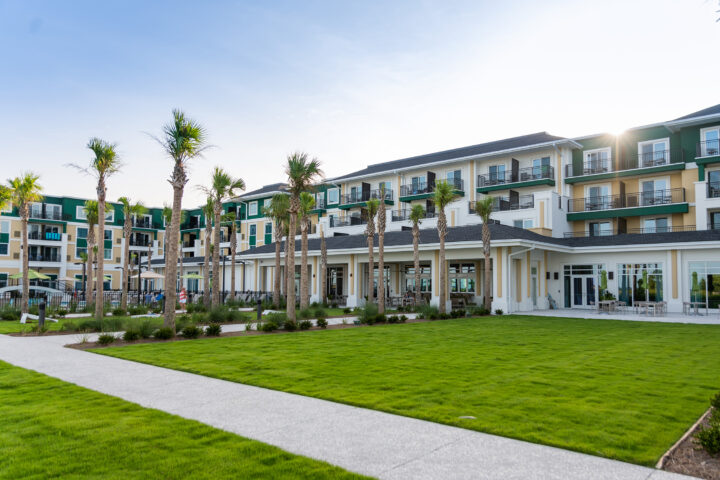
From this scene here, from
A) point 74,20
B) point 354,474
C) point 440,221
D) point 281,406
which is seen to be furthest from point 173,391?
point 440,221

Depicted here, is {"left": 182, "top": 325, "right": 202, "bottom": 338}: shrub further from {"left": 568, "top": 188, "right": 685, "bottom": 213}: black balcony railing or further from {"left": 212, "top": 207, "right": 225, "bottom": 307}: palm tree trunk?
{"left": 568, "top": 188, "right": 685, "bottom": 213}: black balcony railing

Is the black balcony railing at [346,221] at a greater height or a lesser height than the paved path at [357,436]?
greater

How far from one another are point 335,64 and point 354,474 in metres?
16.3

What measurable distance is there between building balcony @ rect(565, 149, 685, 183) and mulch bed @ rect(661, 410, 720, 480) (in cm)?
3497

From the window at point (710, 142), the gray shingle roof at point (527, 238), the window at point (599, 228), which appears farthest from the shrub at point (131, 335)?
the window at point (710, 142)

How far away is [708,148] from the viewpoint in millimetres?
33125

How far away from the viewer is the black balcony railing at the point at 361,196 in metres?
48.1

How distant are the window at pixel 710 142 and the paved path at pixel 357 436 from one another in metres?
35.9

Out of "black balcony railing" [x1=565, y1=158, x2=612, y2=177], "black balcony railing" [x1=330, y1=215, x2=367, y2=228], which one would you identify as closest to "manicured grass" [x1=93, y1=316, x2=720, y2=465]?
"black balcony railing" [x1=565, y1=158, x2=612, y2=177]

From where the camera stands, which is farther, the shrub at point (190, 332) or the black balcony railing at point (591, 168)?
the black balcony railing at point (591, 168)

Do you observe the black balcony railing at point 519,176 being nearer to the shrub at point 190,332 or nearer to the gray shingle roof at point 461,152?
the gray shingle roof at point 461,152

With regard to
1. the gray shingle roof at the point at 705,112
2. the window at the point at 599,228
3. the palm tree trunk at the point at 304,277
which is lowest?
the palm tree trunk at the point at 304,277

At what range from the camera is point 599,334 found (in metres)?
16.6

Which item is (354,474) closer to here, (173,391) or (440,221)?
(173,391)
